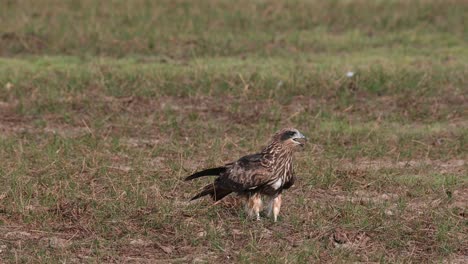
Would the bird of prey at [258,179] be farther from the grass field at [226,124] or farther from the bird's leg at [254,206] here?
the grass field at [226,124]

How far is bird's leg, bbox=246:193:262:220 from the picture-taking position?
761 centimetres

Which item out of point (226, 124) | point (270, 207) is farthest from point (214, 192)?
point (226, 124)

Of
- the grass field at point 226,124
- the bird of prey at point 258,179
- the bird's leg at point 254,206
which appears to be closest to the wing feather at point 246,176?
the bird of prey at point 258,179

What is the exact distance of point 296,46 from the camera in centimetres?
1451

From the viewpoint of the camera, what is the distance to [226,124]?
437 inches

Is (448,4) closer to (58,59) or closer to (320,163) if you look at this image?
(58,59)

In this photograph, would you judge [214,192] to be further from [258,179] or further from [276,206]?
[276,206]

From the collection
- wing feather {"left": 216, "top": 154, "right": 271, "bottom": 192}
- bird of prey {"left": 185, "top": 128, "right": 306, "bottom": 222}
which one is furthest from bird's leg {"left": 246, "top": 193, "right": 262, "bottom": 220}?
wing feather {"left": 216, "top": 154, "right": 271, "bottom": 192}

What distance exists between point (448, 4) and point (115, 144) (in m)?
8.24

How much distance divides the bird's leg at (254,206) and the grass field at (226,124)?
128 millimetres

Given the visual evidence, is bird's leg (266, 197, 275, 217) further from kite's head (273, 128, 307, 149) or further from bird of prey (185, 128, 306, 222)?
kite's head (273, 128, 307, 149)

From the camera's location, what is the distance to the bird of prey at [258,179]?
752 cm

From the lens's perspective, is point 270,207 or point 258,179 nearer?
point 258,179

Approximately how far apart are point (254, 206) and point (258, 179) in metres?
0.24
